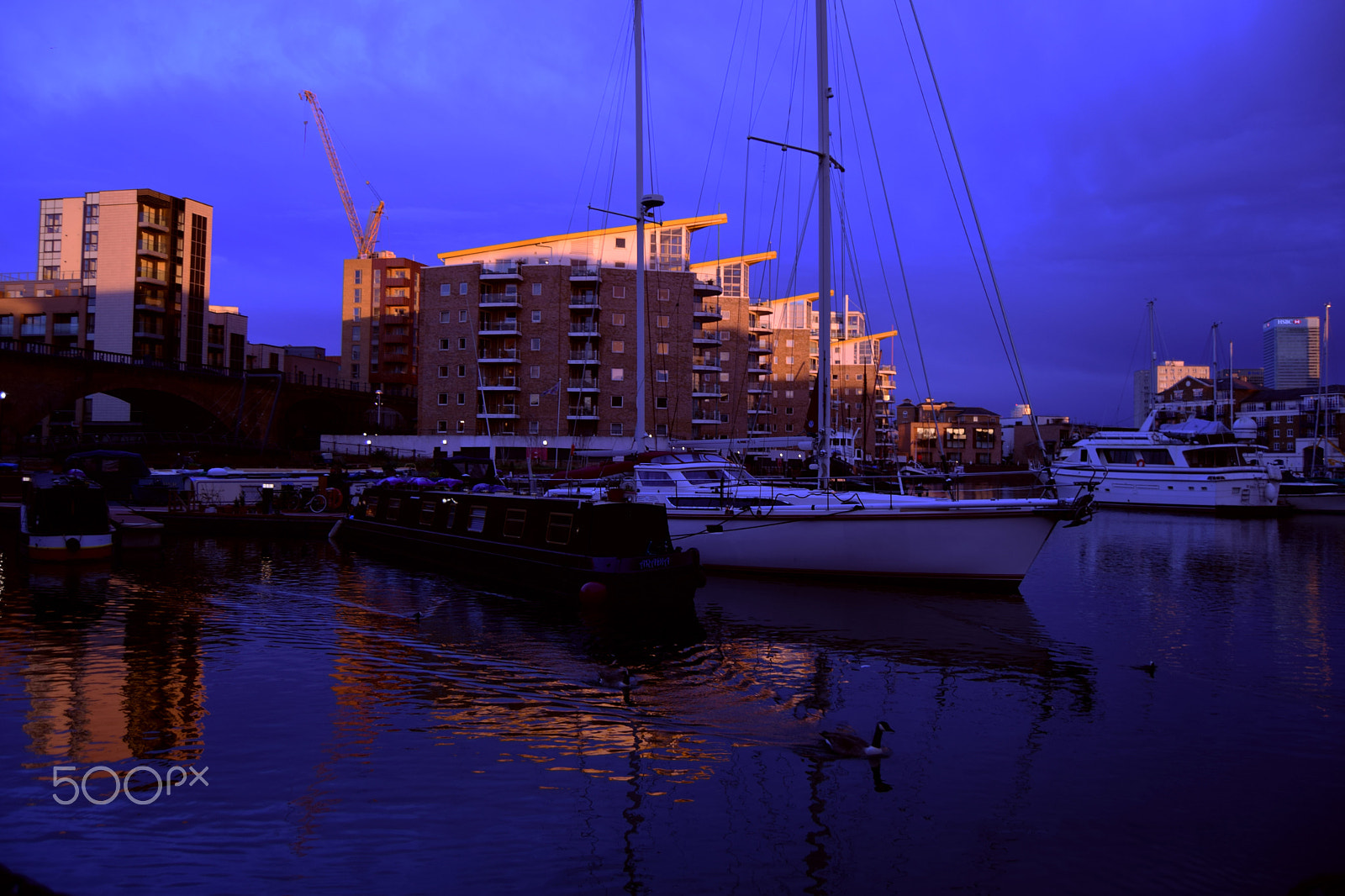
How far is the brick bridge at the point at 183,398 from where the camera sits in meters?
61.4

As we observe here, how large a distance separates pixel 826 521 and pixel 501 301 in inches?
2505

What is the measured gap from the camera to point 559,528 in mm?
21047

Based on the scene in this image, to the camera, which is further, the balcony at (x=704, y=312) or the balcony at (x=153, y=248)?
the balcony at (x=153, y=248)

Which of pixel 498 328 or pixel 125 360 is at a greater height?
pixel 498 328

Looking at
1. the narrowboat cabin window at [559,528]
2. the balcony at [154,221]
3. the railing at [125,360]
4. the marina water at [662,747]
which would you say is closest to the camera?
the marina water at [662,747]

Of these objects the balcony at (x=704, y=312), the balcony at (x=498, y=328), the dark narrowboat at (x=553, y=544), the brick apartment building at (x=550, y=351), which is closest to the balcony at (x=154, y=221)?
the brick apartment building at (x=550, y=351)

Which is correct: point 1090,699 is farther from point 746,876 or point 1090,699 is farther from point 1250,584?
point 1250,584

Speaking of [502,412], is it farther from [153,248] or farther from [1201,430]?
[1201,430]

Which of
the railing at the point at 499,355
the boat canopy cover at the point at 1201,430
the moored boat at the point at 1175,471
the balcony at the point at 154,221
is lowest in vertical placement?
the moored boat at the point at 1175,471

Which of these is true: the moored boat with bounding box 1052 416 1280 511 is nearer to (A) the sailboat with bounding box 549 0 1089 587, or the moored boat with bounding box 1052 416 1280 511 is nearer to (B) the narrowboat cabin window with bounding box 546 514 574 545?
(A) the sailboat with bounding box 549 0 1089 587

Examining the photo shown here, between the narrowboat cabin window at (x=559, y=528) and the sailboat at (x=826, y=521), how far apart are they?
228cm

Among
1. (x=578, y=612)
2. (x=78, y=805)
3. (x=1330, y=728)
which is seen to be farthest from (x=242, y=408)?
(x=1330, y=728)

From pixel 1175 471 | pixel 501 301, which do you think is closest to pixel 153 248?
pixel 501 301

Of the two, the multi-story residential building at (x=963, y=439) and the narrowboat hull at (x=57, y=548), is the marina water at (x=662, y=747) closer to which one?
the narrowboat hull at (x=57, y=548)
